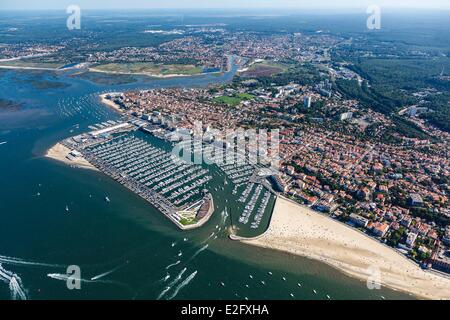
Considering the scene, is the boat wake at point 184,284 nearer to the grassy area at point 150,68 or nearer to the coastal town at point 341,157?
the coastal town at point 341,157

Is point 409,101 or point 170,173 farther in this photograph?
point 409,101

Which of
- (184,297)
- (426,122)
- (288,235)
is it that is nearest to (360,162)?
(288,235)

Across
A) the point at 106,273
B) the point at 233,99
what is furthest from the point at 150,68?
the point at 106,273

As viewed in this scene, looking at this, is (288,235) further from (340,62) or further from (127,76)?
(340,62)

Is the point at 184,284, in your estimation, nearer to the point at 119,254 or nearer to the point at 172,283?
the point at 172,283

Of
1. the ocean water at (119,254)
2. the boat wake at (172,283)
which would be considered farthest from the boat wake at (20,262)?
the boat wake at (172,283)

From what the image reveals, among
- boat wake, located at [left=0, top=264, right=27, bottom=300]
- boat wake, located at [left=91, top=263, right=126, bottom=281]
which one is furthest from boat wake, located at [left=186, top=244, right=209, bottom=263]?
boat wake, located at [left=0, top=264, right=27, bottom=300]
